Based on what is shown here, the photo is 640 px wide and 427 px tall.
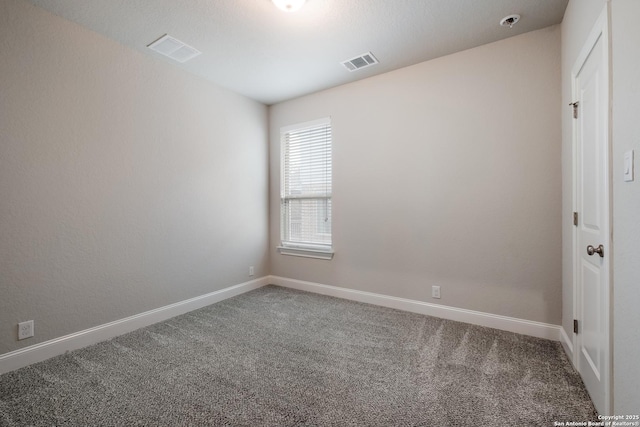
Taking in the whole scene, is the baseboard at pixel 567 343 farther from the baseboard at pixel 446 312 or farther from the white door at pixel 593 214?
the white door at pixel 593 214

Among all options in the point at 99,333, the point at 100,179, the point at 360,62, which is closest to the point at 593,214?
the point at 360,62

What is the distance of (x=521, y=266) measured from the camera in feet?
8.52

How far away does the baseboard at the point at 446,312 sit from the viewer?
2510mm

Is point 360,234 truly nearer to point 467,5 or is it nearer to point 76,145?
point 467,5

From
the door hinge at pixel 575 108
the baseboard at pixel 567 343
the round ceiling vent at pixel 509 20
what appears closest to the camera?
the door hinge at pixel 575 108

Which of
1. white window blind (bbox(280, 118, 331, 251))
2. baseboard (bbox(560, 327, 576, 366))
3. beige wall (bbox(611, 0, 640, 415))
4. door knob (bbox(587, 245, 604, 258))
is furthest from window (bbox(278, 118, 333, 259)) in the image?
beige wall (bbox(611, 0, 640, 415))

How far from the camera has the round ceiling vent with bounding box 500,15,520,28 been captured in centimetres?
233

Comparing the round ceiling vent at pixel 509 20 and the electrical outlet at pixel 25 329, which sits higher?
the round ceiling vent at pixel 509 20

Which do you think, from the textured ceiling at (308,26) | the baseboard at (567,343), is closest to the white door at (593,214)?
the baseboard at (567,343)

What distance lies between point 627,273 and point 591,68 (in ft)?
4.03

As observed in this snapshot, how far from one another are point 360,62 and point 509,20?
1.35m

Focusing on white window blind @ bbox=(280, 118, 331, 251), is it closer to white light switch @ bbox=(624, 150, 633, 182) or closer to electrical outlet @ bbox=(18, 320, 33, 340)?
electrical outlet @ bbox=(18, 320, 33, 340)

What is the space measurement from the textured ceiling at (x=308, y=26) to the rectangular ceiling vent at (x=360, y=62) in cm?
7

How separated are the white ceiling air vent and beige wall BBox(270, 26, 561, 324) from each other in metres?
1.66
